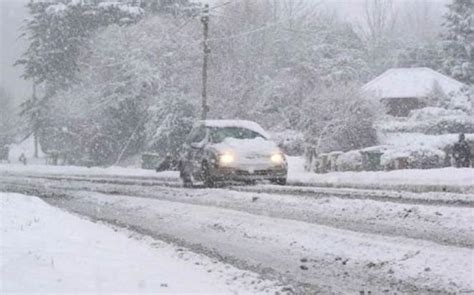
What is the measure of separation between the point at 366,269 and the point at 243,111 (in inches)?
1333

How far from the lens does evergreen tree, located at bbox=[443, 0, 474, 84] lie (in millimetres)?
52875

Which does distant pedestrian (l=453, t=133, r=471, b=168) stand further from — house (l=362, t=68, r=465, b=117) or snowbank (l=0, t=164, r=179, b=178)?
house (l=362, t=68, r=465, b=117)

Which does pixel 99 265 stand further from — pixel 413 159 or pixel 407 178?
pixel 413 159

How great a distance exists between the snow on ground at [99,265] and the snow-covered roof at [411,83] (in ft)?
134

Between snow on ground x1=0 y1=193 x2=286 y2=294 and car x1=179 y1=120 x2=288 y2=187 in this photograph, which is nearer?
snow on ground x1=0 y1=193 x2=286 y2=294

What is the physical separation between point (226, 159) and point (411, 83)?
122 ft

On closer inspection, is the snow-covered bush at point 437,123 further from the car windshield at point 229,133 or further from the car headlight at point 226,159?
the car headlight at point 226,159

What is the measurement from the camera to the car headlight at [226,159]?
16.8 m

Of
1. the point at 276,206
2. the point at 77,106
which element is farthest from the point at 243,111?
the point at 276,206

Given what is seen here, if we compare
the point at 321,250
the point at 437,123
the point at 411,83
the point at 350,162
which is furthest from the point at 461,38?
the point at 321,250

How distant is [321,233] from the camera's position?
31.3 feet

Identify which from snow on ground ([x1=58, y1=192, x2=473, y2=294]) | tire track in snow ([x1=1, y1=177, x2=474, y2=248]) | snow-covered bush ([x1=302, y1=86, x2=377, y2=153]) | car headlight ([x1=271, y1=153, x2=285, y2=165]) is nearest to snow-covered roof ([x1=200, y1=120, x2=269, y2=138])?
car headlight ([x1=271, y1=153, x2=285, y2=165])

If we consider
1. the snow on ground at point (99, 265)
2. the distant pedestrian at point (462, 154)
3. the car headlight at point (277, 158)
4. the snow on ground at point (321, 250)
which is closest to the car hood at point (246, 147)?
the car headlight at point (277, 158)

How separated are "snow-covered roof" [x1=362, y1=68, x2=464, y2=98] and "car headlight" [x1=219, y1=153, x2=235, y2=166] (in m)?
33.4
